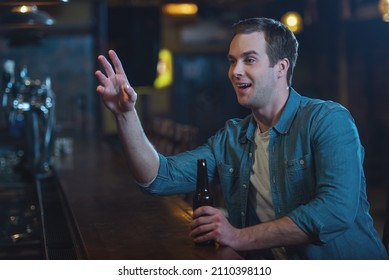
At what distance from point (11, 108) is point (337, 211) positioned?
2178 mm

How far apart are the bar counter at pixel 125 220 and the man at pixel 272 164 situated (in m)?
0.09

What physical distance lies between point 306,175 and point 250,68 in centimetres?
33

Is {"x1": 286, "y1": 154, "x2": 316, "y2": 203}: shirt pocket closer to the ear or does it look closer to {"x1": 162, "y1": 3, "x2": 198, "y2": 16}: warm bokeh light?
the ear

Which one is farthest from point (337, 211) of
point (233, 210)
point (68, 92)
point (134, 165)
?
point (68, 92)

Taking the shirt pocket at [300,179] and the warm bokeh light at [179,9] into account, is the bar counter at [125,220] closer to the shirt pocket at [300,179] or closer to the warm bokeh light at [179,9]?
the shirt pocket at [300,179]

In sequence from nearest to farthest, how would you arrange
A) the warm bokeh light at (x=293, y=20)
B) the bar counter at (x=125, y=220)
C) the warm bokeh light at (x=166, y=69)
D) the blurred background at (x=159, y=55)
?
the bar counter at (x=125, y=220) < the blurred background at (x=159, y=55) < the warm bokeh light at (x=293, y=20) < the warm bokeh light at (x=166, y=69)

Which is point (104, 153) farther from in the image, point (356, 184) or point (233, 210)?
point (356, 184)

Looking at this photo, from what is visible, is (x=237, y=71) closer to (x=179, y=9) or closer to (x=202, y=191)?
(x=202, y=191)

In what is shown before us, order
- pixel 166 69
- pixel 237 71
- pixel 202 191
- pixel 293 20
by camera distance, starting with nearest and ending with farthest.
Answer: pixel 202 191
pixel 237 71
pixel 293 20
pixel 166 69

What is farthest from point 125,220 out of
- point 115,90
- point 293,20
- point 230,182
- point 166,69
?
point 166,69

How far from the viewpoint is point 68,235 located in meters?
2.19

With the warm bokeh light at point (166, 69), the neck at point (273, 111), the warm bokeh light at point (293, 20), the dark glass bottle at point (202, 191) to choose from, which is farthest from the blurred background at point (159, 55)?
the dark glass bottle at point (202, 191)

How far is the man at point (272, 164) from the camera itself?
1672 mm

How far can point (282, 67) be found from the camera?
1.93 metres
